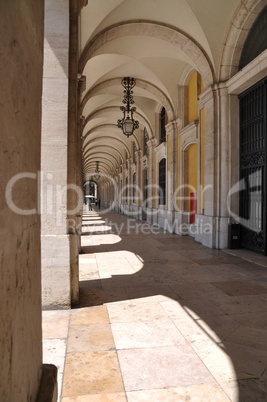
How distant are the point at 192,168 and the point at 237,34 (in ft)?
16.9

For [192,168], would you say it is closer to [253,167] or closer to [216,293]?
[253,167]

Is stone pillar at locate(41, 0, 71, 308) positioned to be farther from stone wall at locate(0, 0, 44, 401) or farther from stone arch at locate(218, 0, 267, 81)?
stone arch at locate(218, 0, 267, 81)

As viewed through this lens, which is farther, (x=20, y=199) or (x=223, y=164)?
(x=223, y=164)

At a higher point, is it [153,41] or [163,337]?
[153,41]

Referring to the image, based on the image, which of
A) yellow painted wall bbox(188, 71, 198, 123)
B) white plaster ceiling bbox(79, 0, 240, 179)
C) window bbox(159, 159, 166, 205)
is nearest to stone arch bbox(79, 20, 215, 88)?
white plaster ceiling bbox(79, 0, 240, 179)

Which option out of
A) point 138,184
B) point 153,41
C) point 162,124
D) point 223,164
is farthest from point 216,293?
point 138,184

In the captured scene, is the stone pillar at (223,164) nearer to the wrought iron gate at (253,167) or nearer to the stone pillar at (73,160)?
the wrought iron gate at (253,167)

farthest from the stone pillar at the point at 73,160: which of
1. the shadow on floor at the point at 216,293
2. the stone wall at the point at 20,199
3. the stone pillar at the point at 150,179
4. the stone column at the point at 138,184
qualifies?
the stone column at the point at 138,184

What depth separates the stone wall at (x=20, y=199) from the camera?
3.30 ft

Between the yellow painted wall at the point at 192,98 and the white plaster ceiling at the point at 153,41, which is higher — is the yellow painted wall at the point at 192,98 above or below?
below

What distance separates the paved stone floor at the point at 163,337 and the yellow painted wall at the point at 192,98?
7427mm

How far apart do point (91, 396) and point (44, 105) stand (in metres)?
3.40

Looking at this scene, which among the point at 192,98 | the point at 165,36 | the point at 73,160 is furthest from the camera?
the point at 192,98

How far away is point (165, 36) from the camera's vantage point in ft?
30.5
